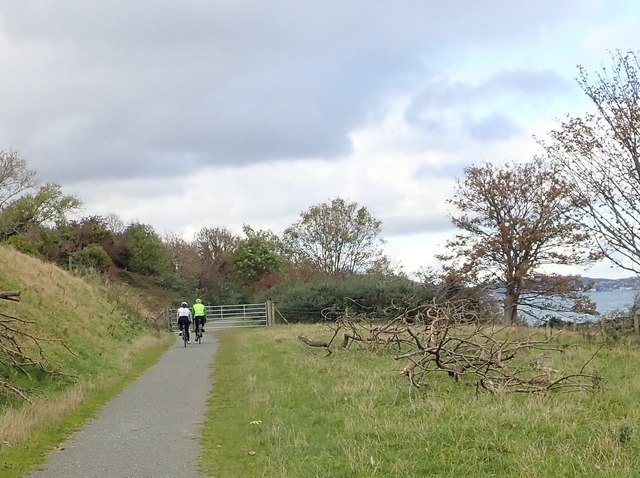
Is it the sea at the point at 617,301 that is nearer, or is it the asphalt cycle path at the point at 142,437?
the asphalt cycle path at the point at 142,437

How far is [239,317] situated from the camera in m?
40.4

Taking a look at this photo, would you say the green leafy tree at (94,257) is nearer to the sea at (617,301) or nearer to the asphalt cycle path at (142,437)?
the sea at (617,301)

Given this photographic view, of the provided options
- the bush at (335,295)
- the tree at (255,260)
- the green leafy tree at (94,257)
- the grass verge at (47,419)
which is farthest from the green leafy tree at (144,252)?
the grass verge at (47,419)

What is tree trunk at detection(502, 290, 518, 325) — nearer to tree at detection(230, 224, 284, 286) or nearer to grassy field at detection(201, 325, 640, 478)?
grassy field at detection(201, 325, 640, 478)

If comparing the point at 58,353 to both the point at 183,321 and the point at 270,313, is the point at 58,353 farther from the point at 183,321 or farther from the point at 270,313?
the point at 270,313

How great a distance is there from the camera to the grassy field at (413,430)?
6.14m

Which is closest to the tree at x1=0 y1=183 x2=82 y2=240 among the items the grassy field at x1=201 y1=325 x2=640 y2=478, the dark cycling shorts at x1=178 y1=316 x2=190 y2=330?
the dark cycling shorts at x1=178 y1=316 x2=190 y2=330

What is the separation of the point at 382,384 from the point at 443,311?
285 cm

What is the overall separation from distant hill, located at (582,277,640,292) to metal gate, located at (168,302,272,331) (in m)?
17.5

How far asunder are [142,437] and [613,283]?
25.4m

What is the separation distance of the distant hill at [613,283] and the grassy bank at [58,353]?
16.4 meters

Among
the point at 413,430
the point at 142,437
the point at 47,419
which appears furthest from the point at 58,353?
the point at 413,430

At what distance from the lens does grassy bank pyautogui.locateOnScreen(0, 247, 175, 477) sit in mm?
8984

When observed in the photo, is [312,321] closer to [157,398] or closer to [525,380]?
[157,398]
